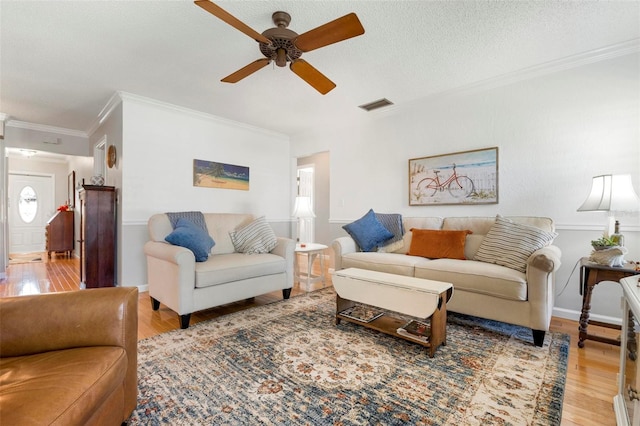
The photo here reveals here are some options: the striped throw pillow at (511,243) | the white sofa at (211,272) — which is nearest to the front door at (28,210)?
the white sofa at (211,272)

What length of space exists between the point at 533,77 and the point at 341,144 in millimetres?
2466

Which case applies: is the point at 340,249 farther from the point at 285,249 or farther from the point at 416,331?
the point at 416,331

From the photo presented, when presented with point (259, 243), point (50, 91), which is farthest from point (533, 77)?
point (50, 91)

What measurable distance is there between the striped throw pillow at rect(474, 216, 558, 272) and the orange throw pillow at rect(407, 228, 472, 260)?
209mm

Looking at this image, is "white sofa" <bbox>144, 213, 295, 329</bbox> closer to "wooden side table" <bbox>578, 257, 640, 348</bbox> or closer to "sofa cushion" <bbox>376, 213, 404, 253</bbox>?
"sofa cushion" <bbox>376, 213, 404, 253</bbox>

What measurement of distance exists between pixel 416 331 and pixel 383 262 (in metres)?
0.91

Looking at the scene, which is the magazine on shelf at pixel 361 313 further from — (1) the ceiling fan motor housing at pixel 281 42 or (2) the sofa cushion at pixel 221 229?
(1) the ceiling fan motor housing at pixel 281 42

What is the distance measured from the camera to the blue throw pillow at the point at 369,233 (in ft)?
11.1

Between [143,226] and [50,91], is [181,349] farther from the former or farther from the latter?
[50,91]

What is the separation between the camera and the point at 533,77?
281cm

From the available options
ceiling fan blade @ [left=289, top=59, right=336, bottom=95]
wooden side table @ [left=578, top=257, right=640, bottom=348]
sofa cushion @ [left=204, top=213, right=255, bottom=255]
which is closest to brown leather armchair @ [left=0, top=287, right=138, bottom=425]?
ceiling fan blade @ [left=289, top=59, right=336, bottom=95]

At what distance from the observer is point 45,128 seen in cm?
472

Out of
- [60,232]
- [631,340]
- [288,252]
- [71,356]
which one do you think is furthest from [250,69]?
[60,232]

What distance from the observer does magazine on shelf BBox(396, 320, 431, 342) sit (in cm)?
192
